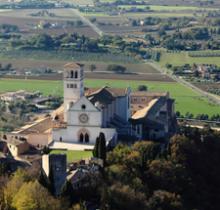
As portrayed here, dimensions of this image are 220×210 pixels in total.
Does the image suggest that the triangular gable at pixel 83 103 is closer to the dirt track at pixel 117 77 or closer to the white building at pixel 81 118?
the white building at pixel 81 118

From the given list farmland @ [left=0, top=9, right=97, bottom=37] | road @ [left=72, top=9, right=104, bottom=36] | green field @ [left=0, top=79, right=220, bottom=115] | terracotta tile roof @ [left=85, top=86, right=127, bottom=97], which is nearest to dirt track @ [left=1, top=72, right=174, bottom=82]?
green field @ [left=0, top=79, right=220, bottom=115]

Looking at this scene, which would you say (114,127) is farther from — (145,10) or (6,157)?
(145,10)

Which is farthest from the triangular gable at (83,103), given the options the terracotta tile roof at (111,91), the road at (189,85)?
the road at (189,85)

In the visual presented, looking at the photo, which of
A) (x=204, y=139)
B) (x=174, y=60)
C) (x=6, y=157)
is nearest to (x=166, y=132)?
(x=204, y=139)

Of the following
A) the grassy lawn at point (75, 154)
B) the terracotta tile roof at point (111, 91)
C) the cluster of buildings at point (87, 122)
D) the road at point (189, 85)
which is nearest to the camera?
the grassy lawn at point (75, 154)

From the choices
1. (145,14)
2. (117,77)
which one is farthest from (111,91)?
(145,14)

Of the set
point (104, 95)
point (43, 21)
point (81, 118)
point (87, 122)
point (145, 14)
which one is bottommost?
point (145, 14)

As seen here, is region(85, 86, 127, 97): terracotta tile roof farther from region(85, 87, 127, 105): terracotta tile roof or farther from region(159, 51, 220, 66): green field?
region(159, 51, 220, 66): green field

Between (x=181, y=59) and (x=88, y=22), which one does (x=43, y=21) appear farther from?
(x=181, y=59)
